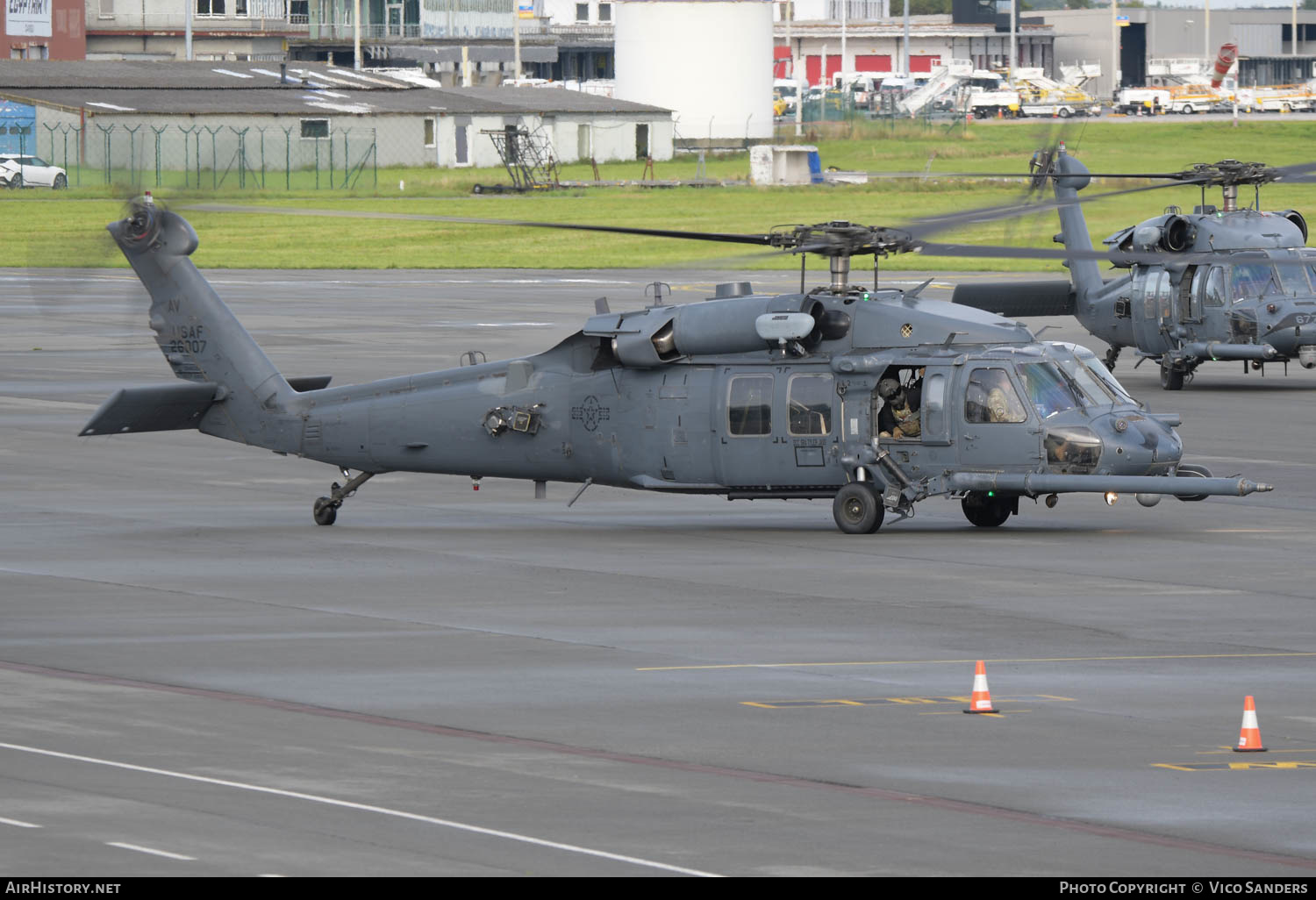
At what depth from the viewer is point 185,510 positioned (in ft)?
93.1

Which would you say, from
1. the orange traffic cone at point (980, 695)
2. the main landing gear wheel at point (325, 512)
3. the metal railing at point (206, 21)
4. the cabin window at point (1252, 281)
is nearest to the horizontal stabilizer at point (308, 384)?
the main landing gear wheel at point (325, 512)

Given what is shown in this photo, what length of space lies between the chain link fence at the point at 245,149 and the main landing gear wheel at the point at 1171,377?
5696 cm

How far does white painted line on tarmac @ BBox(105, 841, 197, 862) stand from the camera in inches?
448

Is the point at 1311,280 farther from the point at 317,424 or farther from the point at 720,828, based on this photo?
the point at 720,828

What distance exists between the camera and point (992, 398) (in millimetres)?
24906

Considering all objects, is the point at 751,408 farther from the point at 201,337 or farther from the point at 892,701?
the point at 892,701

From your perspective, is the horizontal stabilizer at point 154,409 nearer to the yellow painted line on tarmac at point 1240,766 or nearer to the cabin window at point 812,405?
the cabin window at point 812,405

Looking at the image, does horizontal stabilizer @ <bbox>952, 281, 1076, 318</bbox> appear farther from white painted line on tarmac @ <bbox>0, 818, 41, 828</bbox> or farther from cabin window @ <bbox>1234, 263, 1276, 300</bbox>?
white painted line on tarmac @ <bbox>0, 818, 41, 828</bbox>

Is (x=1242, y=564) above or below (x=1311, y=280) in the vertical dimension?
below

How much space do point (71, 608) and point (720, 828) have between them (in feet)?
34.2

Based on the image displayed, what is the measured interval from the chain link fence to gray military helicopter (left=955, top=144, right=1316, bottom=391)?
55.9 meters

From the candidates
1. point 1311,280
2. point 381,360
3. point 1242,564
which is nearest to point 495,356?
point 381,360

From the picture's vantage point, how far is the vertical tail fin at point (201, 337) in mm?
27312

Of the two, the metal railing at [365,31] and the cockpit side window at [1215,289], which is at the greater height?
the metal railing at [365,31]
